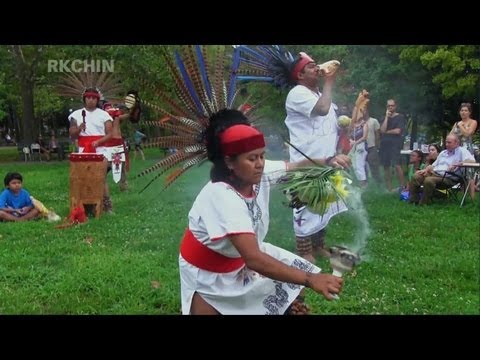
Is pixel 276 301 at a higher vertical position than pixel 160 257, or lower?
higher

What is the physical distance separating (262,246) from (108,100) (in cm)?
332

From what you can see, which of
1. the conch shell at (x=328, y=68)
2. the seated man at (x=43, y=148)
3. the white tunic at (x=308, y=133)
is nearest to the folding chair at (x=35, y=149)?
the seated man at (x=43, y=148)

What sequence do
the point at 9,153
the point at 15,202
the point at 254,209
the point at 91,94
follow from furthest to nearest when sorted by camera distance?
the point at 9,153 < the point at 15,202 < the point at 91,94 < the point at 254,209

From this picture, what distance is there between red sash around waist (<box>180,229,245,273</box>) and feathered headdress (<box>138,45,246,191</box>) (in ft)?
1.31

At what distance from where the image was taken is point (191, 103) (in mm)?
2859

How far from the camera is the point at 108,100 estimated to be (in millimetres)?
5656

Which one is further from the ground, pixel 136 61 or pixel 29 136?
pixel 136 61

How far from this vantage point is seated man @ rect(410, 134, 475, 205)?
6.73 m

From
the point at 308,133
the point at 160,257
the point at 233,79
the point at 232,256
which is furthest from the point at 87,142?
the point at 232,256

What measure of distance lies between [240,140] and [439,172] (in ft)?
15.9

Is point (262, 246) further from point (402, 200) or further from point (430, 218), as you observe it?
point (402, 200)

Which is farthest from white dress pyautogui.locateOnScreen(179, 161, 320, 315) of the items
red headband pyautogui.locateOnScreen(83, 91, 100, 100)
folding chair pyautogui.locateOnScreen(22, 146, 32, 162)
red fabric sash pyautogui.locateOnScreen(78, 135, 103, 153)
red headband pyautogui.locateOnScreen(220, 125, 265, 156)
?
folding chair pyautogui.locateOnScreen(22, 146, 32, 162)

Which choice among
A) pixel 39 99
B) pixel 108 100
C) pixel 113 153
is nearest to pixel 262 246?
pixel 108 100

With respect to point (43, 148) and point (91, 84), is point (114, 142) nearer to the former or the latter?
point (91, 84)
